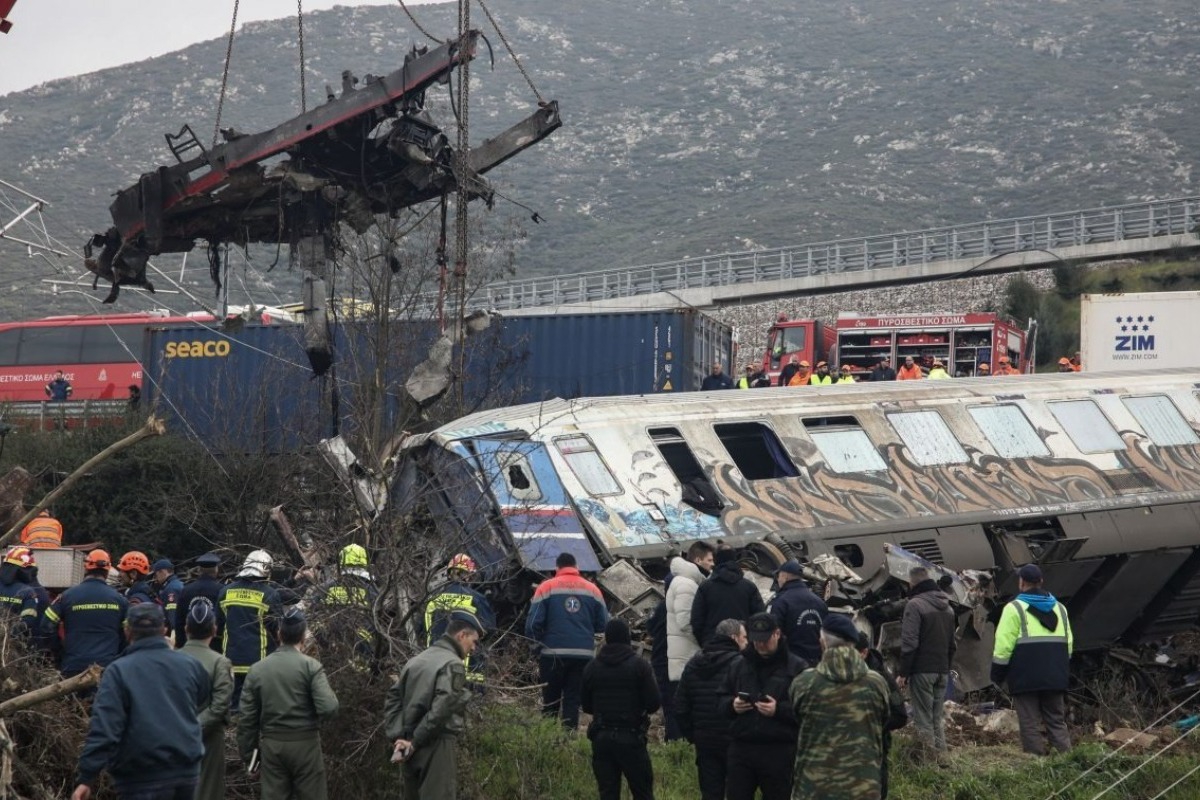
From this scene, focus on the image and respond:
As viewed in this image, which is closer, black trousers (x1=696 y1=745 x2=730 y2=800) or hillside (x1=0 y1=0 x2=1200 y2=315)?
black trousers (x1=696 y1=745 x2=730 y2=800)

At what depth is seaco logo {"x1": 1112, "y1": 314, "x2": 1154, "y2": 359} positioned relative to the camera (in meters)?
28.4

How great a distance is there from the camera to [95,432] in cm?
2978

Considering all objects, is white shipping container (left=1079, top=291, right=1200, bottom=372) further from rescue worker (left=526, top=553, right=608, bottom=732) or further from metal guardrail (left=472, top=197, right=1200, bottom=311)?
metal guardrail (left=472, top=197, right=1200, bottom=311)

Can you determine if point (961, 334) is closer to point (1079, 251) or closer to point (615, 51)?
point (1079, 251)

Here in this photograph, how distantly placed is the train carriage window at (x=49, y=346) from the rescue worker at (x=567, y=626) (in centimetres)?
3171

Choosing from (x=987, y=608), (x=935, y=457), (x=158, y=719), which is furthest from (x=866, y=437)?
(x=158, y=719)

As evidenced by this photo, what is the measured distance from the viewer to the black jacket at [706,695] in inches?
431

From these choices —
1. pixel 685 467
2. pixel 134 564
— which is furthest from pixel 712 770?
pixel 685 467

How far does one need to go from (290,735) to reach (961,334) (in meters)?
27.8

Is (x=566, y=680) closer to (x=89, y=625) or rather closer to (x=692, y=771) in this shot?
(x=692, y=771)

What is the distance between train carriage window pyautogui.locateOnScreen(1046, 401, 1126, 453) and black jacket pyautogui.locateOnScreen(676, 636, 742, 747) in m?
10.5

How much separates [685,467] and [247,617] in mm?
6747

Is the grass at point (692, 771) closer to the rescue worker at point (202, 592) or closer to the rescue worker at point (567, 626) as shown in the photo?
the rescue worker at point (567, 626)

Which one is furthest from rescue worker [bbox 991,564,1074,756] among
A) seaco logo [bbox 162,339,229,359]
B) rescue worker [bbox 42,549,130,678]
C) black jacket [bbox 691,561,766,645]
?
seaco logo [bbox 162,339,229,359]
